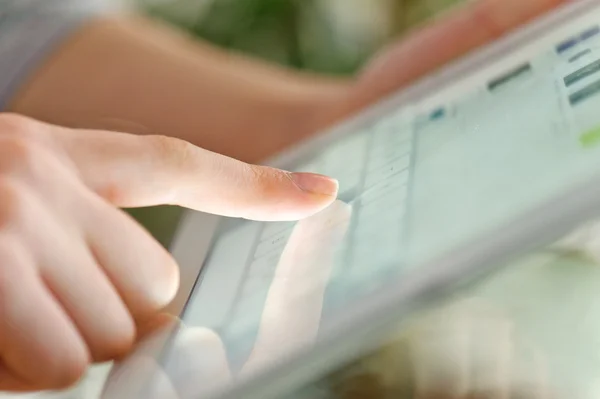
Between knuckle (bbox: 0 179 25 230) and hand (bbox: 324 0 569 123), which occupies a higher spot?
hand (bbox: 324 0 569 123)

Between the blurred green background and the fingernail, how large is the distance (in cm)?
31

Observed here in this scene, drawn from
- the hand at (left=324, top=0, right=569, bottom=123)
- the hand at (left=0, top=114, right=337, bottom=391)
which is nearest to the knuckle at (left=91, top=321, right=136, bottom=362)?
the hand at (left=0, top=114, right=337, bottom=391)

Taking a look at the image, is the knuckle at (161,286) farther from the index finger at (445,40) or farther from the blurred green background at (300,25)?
the blurred green background at (300,25)

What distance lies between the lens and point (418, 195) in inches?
8.7

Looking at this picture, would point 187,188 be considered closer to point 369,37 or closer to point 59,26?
point 59,26

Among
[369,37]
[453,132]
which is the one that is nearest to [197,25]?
[369,37]

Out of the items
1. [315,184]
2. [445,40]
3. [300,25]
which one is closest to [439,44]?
[445,40]

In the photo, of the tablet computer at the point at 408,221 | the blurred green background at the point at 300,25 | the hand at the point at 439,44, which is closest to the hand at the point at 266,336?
the tablet computer at the point at 408,221

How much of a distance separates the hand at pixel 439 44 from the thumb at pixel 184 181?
0.13 metres

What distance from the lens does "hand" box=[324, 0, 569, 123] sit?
0.31 m

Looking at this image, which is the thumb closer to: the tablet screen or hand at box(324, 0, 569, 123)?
the tablet screen

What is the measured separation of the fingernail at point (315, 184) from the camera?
235mm

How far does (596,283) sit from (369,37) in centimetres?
40

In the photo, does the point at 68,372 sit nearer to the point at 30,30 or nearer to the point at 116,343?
the point at 116,343
